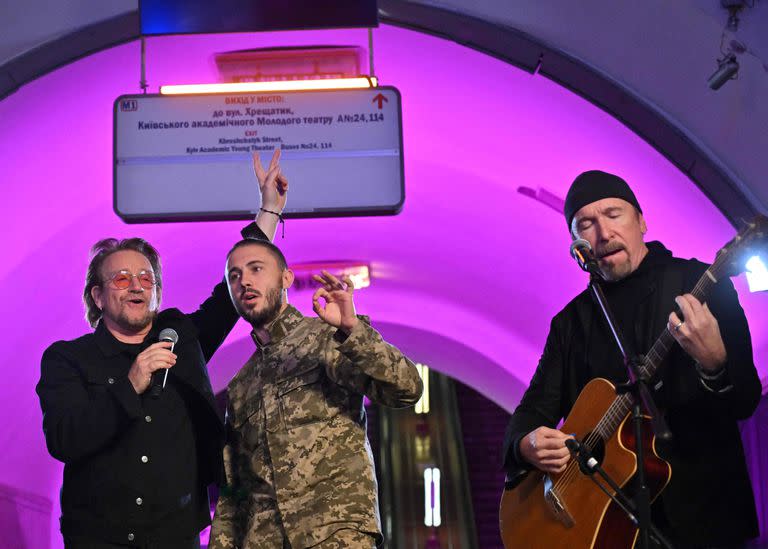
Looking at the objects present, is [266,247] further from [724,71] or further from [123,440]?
[724,71]

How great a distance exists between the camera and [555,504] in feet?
13.6

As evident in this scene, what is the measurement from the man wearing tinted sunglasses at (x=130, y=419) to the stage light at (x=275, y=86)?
1692 mm

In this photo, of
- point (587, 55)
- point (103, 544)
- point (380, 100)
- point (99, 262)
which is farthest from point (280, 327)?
point (587, 55)

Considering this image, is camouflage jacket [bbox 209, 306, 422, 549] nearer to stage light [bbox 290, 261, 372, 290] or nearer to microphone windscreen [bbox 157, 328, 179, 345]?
microphone windscreen [bbox 157, 328, 179, 345]

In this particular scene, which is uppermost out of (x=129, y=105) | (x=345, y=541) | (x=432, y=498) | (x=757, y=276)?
(x=129, y=105)

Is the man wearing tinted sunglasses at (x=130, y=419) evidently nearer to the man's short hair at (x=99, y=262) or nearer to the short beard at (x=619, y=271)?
the man's short hair at (x=99, y=262)

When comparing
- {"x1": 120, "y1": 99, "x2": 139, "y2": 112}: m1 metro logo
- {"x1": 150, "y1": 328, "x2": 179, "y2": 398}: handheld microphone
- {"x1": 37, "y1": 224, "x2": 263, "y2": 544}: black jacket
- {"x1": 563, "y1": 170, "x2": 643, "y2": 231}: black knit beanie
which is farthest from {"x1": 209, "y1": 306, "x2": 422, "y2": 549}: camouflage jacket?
{"x1": 120, "y1": 99, "x2": 139, "y2": 112}: m1 metro logo

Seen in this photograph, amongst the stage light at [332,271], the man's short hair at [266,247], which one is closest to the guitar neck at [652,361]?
the man's short hair at [266,247]

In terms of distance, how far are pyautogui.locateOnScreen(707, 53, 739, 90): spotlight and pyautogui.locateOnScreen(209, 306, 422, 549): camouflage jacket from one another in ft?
7.66

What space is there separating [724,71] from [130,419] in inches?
128

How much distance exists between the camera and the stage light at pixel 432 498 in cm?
1634

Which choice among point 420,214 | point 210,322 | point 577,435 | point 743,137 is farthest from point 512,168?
point 577,435

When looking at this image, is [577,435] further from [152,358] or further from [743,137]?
[743,137]

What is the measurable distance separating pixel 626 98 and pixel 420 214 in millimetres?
3257
